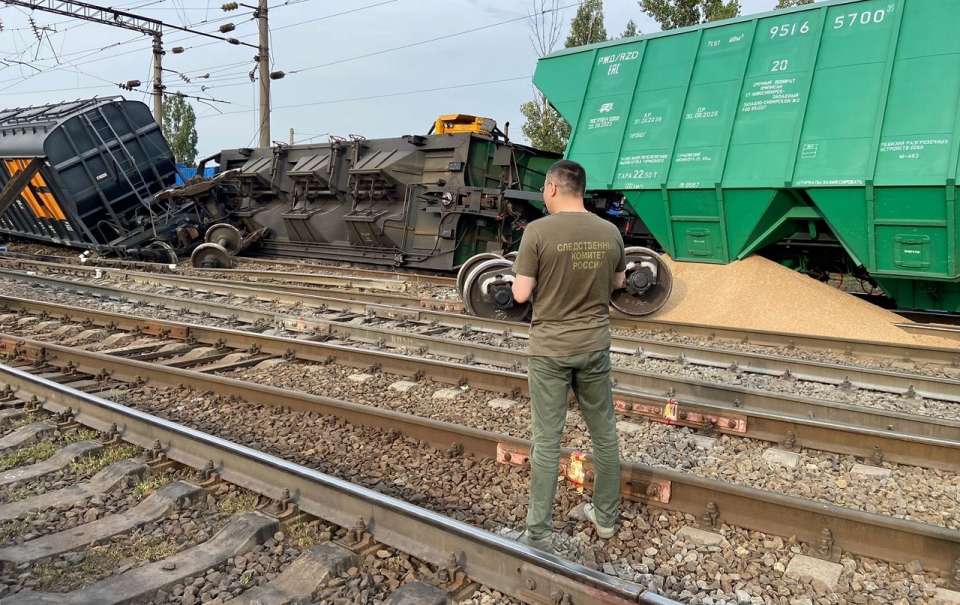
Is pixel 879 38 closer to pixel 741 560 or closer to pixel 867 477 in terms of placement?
pixel 867 477

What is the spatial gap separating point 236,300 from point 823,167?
884 cm

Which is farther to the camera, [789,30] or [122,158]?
[122,158]

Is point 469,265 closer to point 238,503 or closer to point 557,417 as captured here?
point 238,503

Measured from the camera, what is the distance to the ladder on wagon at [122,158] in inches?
680

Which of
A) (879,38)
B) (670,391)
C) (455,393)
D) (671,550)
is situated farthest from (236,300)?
(879,38)

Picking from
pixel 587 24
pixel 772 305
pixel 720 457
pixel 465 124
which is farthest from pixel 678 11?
pixel 720 457

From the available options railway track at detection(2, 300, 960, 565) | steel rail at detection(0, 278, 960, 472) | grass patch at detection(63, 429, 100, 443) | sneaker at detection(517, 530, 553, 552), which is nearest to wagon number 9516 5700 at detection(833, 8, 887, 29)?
steel rail at detection(0, 278, 960, 472)

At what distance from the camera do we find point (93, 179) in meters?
16.9

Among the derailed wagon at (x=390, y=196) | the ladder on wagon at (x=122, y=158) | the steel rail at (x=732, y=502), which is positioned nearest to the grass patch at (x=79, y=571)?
the steel rail at (x=732, y=502)

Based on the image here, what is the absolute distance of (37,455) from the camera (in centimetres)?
443

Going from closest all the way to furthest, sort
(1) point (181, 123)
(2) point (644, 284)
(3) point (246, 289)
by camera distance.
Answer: (2) point (644, 284) → (3) point (246, 289) → (1) point (181, 123)

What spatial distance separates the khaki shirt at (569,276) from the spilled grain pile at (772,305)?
6.18 m

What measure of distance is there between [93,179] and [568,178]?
675 inches

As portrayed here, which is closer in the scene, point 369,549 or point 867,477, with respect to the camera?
point 369,549
